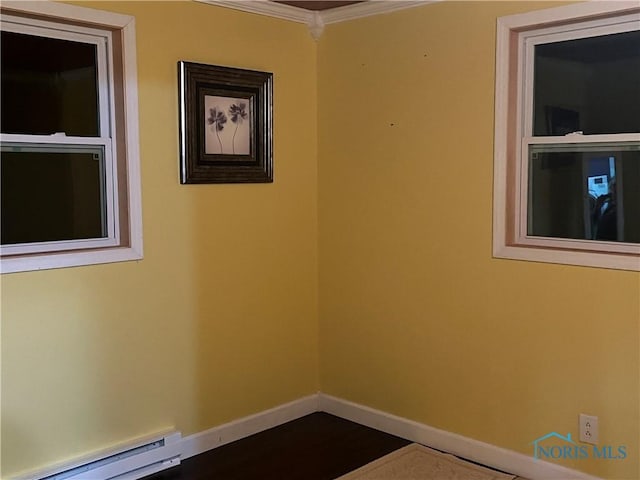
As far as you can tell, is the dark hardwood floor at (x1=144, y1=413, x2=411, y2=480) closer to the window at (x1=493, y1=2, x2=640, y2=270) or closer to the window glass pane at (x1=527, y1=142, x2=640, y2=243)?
the window at (x1=493, y1=2, x2=640, y2=270)

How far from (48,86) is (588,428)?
2639mm

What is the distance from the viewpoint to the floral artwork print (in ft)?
10.3

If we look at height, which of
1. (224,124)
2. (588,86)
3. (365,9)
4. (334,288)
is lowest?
(334,288)

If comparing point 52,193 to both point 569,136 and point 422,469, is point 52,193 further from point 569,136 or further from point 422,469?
point 569,136

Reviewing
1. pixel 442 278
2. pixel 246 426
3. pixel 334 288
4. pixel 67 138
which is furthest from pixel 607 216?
pixel 67 138

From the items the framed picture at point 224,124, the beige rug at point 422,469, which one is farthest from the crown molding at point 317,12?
the beige rug at point 422,469

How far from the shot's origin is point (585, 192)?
2.83 metres

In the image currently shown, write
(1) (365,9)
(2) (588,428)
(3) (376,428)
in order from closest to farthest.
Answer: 1. (2) (588,428)
2. (1) (365,9)
3. (3) (376,428)

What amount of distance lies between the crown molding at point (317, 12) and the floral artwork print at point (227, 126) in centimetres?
45

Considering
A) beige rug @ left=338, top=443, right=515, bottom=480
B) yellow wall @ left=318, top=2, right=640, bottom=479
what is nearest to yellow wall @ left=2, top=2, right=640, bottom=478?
yellow wall @ left=318, top=2, right=640, bottom=479

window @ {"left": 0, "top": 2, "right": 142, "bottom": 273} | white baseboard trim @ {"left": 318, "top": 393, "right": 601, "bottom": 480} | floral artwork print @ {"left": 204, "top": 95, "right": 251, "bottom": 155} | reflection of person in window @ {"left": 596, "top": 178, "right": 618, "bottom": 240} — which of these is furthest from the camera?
floral artwork print @ {"left": 204, "top": 95, "right": 251, "bottom": 155}

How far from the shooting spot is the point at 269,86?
133 inches

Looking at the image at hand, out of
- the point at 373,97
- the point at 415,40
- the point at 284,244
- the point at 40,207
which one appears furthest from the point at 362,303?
the point at 40,207

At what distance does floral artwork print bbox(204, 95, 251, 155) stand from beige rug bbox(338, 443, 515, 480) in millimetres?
1621
